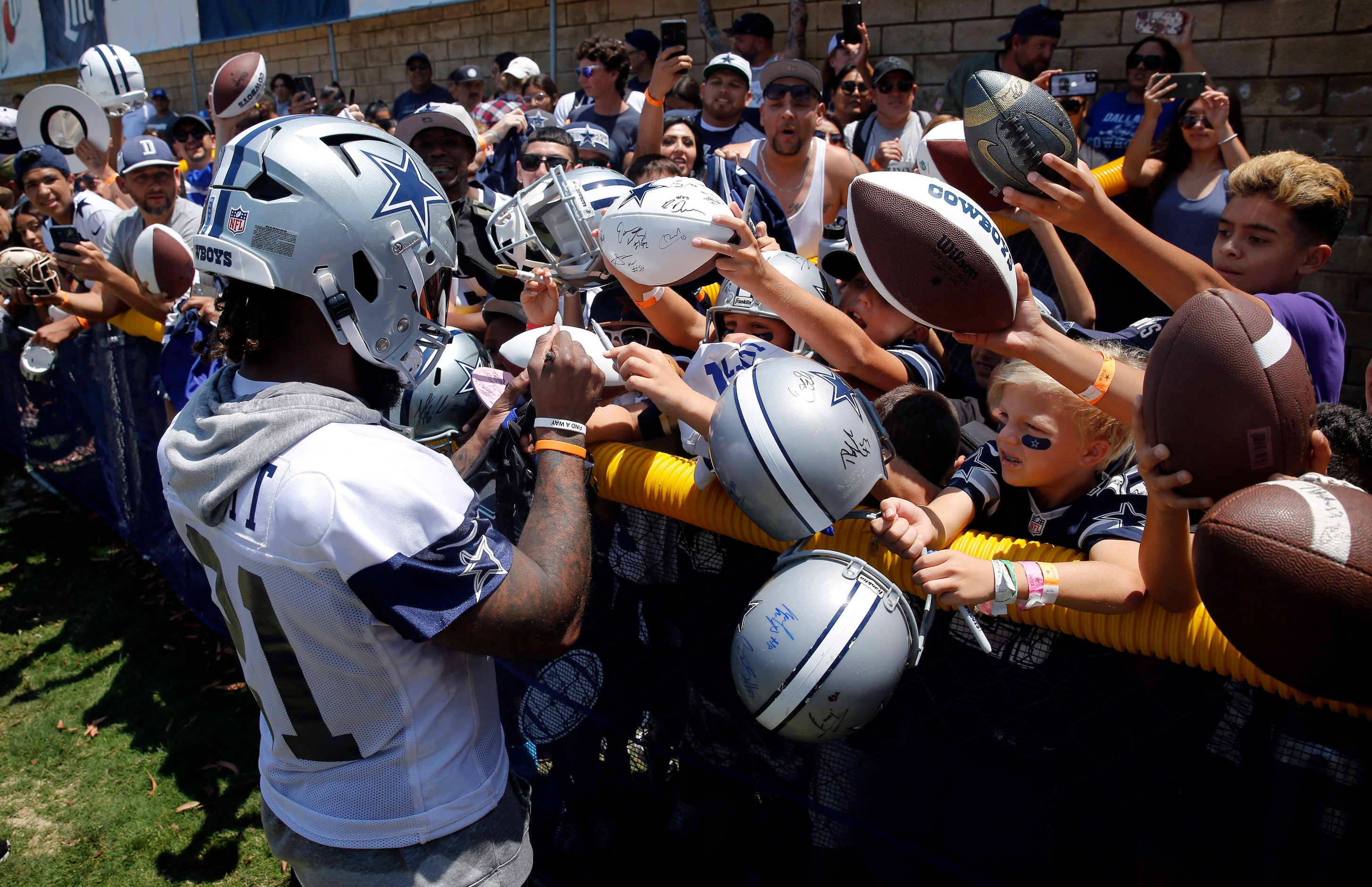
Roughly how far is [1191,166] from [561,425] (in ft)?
14.8

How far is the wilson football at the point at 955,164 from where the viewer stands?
10.2 feet

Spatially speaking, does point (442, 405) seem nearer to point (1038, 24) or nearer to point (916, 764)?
point (916, 764)

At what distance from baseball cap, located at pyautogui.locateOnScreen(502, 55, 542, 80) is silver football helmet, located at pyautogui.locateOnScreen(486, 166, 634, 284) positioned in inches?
335

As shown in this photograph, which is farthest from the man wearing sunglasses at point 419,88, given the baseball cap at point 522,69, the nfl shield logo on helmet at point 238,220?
the nfl shield logo on helmet at point 238,220

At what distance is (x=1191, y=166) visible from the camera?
4824mm

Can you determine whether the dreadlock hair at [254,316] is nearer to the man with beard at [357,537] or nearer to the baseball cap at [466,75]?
the man with beard at [357,537]

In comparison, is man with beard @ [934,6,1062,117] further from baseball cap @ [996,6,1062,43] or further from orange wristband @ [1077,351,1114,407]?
orange wristband @ [1077,351,1114,407]

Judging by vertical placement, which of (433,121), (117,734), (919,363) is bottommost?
(117,734)

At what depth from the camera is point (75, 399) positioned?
604 cm

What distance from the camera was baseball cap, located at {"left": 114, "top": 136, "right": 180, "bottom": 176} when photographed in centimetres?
550

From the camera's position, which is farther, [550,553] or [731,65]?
[731,65]

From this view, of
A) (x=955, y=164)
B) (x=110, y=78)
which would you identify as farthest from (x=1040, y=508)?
(x=110, y=78)

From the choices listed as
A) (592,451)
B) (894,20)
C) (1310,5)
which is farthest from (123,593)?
(1310,5)

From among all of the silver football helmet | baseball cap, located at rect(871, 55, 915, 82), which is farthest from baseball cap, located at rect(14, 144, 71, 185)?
baseball cap, located at rect(871, 55, 915, 82)
